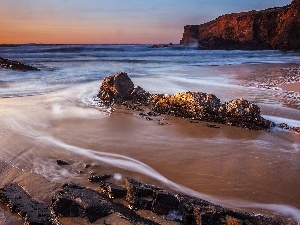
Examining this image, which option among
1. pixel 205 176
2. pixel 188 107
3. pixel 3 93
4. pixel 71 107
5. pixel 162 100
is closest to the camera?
pixel 205 176

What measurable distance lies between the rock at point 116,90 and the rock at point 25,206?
5020mm

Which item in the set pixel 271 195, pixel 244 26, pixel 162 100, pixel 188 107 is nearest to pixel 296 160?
pixel 271 195

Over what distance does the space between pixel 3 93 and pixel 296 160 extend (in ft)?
28.3

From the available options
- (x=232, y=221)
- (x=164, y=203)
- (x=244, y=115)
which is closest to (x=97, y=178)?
(x=164, y=203)

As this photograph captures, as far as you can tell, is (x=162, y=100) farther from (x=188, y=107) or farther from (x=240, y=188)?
(x=240, y=188)

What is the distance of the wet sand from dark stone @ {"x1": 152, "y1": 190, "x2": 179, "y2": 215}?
1.90ft

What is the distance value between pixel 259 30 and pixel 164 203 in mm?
85488

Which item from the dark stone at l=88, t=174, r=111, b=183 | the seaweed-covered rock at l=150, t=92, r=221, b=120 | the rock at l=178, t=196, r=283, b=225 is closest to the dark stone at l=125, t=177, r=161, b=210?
the rock at l=178, t=196, r=283, b=225

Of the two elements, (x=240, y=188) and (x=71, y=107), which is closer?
(x=240, y=188)

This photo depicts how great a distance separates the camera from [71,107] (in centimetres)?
775

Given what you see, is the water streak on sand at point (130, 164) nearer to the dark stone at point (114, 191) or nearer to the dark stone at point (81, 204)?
the dark stone at point (114, 191)

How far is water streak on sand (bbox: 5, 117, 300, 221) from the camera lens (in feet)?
10.3

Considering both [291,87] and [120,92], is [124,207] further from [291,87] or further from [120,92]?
[291,87]

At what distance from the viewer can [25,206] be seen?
3016 millimetres
